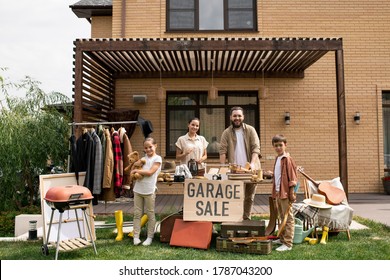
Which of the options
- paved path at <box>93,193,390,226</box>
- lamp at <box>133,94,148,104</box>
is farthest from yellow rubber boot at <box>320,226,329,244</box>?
lamp at <box>133,94,148,104</box>

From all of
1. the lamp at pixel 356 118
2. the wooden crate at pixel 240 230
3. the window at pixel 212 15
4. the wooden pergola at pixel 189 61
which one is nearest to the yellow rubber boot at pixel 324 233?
the wooden crate at pixel 240 230

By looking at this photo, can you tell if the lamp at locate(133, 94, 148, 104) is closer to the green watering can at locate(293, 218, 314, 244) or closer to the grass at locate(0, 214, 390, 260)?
the grass at locate(0, 214, 390, 260)

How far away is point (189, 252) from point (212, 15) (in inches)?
305

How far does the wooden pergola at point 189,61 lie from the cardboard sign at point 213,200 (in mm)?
3291

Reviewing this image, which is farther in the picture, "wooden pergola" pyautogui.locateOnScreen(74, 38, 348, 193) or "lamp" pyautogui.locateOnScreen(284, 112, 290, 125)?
"lamp" pyautogui.locateOnScreen(284, 112, 290, 125)

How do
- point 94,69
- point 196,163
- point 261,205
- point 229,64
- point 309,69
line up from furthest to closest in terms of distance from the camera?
point 309,69, point 229,64, point 94,69, point 261,205, point 196,163

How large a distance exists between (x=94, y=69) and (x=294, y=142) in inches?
213

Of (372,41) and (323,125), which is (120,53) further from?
(372,41)

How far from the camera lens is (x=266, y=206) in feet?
27.6

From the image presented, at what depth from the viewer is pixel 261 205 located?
28.1 ft

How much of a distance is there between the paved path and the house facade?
93 cm

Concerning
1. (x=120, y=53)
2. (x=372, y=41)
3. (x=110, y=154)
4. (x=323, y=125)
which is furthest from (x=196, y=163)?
(x=372, y=41)

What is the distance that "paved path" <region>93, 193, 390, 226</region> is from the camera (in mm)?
7684

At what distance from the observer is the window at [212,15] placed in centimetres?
1098
